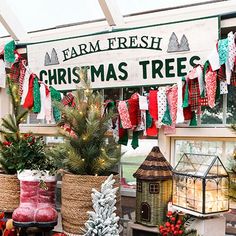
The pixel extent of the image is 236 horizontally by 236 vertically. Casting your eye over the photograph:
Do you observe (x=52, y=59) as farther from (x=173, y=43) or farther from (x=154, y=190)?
(x=154, y=190)

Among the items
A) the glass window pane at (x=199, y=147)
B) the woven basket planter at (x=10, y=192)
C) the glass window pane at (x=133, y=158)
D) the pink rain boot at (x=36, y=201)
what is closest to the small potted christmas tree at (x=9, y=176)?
the woven basket planter at (x=10, y=192)

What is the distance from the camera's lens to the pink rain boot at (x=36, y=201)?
341 centimetres

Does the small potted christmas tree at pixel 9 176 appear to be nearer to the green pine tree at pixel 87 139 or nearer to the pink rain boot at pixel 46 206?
the pink rain boot at pixel 46 206

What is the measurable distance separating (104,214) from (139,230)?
0.51 meters

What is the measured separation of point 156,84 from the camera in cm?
369

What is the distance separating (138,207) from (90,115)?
867 millimetres

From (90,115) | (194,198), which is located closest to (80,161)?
(90,115)

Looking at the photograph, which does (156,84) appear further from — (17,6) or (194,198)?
(17,6)

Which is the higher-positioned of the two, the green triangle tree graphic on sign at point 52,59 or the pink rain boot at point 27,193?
the green triangle tree graphic on sign at point 52,59

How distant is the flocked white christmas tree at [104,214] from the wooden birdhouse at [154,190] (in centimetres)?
35

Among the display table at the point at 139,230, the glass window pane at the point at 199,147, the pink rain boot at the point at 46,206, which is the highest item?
the glass window pane at the point at 199,147

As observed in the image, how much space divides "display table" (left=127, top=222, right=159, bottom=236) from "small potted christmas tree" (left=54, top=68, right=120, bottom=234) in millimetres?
472

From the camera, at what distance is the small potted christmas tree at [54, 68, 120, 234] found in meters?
3.18

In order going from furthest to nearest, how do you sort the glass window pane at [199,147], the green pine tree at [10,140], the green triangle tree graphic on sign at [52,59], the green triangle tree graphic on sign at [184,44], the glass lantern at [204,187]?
the green triangle tree graphic on sign at [52,59] < the green pine tree at [10,140] < the glass window pane at [199,147] < the green triangle tree graphic on sign at [184,44] < the glass lantern at [204,187]
